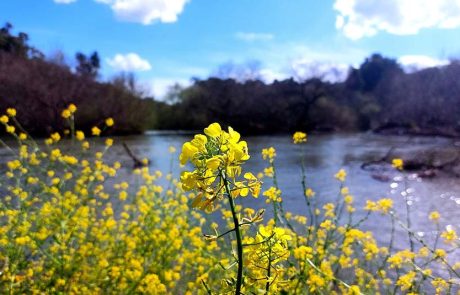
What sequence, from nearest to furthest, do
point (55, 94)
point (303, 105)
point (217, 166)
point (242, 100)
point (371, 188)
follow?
1. point (217, 166)
2. point (371, 188)
3. point (55, 94)
4. point (242, 100)
5. point (303, 105)

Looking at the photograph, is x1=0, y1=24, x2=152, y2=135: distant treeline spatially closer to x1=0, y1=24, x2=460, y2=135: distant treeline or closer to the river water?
x1=0, y1=24, x2=460, y2=135: distant treeline

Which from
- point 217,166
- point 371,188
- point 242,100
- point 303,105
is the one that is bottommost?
point 371,188

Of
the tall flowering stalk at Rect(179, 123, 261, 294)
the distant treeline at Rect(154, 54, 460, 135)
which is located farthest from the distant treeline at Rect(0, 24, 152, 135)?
the tall flowering stalk at Rect(179, 123, 261, 294)

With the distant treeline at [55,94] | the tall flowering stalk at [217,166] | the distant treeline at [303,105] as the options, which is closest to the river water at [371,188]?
the tall flowering stalk at [217,166]

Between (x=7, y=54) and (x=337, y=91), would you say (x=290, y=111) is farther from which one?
(x=7, y=54)

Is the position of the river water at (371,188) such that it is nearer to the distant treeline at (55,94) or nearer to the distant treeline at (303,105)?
the distant treeline at (55,94)

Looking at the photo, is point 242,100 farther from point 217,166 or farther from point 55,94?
point 217,166

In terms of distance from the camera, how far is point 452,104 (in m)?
25.2

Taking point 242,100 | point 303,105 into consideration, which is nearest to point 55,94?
point 242,100

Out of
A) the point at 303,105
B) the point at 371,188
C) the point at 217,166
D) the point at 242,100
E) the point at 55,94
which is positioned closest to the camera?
the point at 217,166

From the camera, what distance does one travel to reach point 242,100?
3138 cm

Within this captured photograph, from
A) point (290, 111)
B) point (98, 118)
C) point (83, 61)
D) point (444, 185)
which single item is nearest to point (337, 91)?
point (290, 111)

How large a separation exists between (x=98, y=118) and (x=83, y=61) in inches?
620

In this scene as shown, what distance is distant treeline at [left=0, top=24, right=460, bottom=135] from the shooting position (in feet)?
76.9
